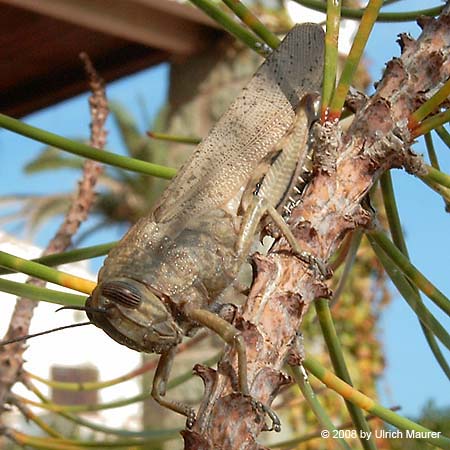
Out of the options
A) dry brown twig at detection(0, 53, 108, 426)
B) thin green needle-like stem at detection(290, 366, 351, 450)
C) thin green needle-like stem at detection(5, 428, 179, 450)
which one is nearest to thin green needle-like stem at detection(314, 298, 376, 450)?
thin green needle-like stem at detection(290, 366, 351, 450)

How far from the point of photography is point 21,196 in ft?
14.2

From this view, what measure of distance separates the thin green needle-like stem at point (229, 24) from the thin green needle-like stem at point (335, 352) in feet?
0.65

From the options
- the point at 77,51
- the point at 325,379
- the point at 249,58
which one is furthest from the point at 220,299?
the point at 249,58

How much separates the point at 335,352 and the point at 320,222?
0.10m

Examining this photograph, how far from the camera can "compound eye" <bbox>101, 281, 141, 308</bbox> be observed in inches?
18.3

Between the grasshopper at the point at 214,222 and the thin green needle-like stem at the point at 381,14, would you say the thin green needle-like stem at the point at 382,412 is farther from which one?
the thin green needle-like stem at the point at 381,14

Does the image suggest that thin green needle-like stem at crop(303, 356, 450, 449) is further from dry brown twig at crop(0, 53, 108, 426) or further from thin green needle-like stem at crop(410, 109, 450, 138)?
dry brown twig at crop(0, 53, 108, 426)

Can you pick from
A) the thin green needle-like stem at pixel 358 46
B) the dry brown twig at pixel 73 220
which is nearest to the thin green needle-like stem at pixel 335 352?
the thin green needle-like stem at pixel 358 46

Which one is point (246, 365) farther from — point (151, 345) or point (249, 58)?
point (249, 58)

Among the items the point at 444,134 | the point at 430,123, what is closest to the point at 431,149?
the point at 444,134

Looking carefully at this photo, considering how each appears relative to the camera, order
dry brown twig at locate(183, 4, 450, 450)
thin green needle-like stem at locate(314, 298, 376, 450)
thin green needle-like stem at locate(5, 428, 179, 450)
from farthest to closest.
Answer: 1. thin green needle-like stem at locate(5, 428, 179, 450)
2. thin green needle-like stem at locate(314, 298, 376, 450)
3. dry brown twig at locate(183, 4, 450, 450)

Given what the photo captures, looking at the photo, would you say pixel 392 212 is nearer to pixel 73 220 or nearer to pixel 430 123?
pixel 430 123

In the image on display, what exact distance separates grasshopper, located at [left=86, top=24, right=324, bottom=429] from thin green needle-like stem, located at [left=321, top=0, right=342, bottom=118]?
8cm

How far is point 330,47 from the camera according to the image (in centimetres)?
43
